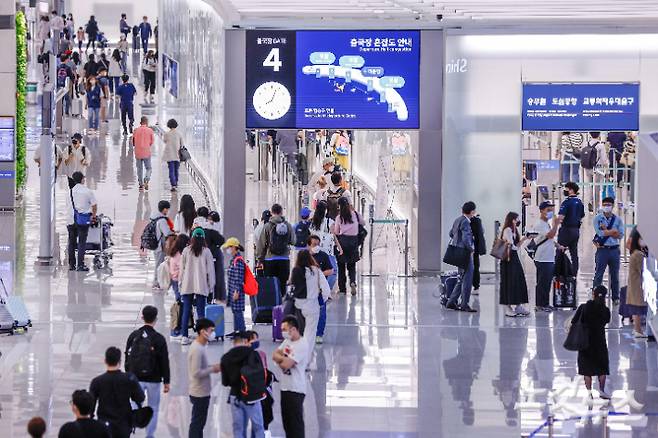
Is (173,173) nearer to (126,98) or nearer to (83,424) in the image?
(126,98)

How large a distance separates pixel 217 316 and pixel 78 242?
5795mm

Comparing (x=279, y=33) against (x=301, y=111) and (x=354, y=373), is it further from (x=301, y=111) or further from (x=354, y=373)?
(x=354, y=373)

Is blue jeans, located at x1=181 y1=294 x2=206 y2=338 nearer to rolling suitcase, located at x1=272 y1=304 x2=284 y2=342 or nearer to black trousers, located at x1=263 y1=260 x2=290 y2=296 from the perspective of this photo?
rolling suitcase, located at x1=272 y1=304 x2=284 y2=342

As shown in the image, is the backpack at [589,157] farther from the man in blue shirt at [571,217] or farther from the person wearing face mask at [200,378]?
Answer: the person wearing face mask at [200,378]

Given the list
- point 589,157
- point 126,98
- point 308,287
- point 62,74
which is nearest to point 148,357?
point 308,287

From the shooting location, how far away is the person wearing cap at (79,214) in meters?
22.5

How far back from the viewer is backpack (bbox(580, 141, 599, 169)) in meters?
26.0

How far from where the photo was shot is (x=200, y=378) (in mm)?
12719

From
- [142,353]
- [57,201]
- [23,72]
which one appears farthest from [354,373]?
[23,72]

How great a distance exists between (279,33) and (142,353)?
1087 cm

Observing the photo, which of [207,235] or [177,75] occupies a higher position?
[177,75]

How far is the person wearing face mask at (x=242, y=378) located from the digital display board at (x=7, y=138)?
19.8 meters

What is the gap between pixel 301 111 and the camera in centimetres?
2300

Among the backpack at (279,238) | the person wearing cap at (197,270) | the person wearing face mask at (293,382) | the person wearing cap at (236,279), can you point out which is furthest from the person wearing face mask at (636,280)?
the person wearing face mask at (293,382)
